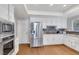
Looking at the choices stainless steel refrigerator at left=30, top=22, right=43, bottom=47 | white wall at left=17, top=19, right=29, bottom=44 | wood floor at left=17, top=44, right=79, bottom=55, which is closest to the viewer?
wood floor at left=17, top=44, right=79, bottom=55

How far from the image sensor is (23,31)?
26.4 ft

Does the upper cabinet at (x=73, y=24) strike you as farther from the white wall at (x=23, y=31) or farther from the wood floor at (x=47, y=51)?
the white wall at (x=23, y=31)

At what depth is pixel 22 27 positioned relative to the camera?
804 centimetres

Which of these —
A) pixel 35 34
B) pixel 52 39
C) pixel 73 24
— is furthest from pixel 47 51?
pixel 73 24

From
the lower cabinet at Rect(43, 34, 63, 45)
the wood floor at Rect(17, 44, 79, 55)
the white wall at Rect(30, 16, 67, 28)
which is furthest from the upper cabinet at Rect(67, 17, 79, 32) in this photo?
the wood floor at Rect(17, 44, 79, 55)

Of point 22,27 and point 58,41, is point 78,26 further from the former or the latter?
point 22,27

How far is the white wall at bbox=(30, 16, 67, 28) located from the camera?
24.4ft

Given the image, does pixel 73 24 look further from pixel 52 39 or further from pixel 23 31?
pixel 23 31

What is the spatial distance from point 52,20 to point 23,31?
2395mm

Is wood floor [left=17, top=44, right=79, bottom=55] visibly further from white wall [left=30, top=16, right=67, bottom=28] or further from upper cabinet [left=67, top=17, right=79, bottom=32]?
white wall [left=30, top=16, right=67, bottom=28]

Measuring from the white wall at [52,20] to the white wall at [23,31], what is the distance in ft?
3.12

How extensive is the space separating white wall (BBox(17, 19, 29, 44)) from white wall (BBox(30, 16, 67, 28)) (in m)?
0.95
